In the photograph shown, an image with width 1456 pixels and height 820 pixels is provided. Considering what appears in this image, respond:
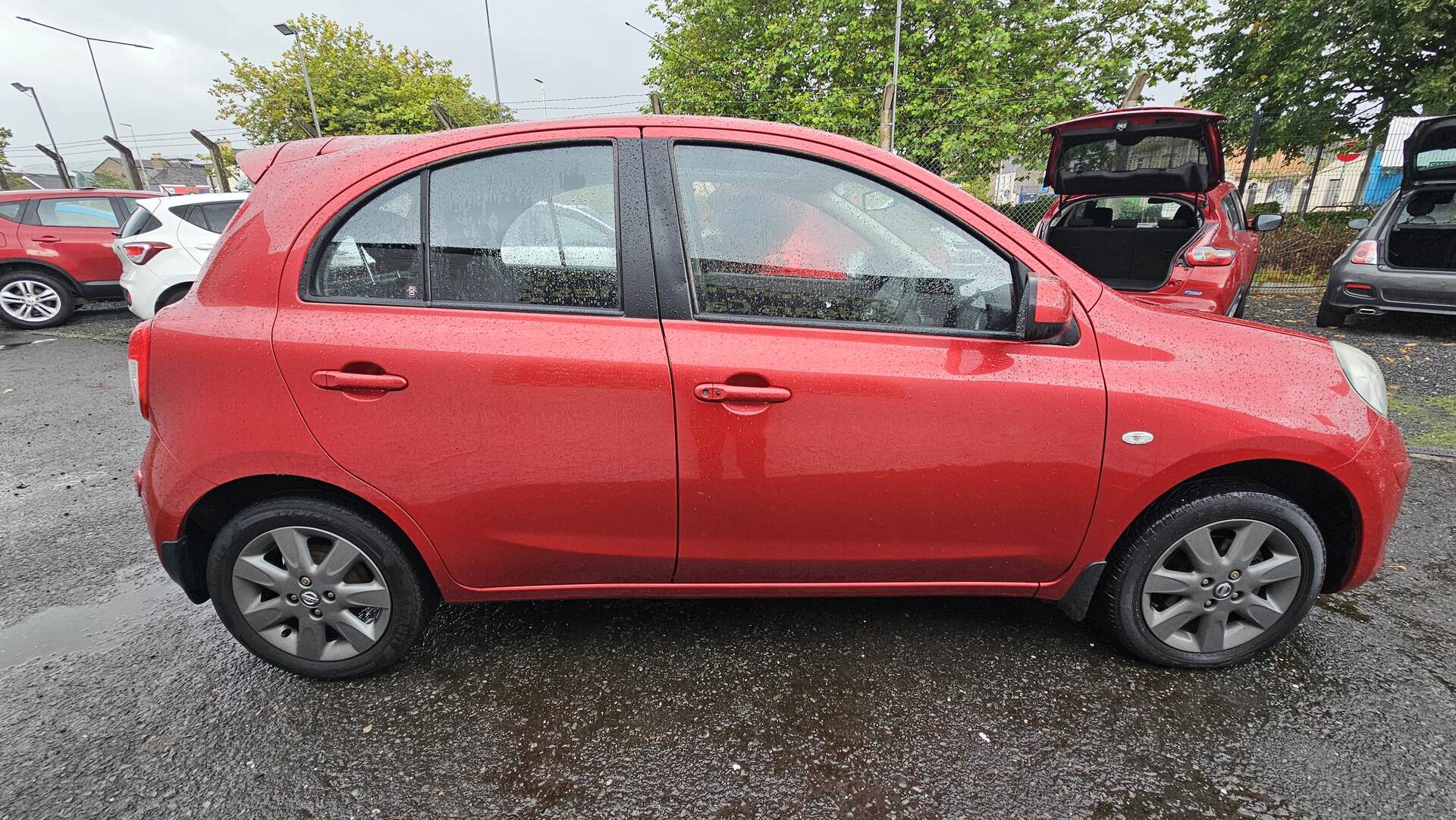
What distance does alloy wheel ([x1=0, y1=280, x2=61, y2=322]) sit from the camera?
8234 mm

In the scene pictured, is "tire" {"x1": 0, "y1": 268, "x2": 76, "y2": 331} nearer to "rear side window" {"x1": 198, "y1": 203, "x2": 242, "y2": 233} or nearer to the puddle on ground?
"rear side window" {"x1": 198, "y1": 203, "x2": 242, "y2": 233}

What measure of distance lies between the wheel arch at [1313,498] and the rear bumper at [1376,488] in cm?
2

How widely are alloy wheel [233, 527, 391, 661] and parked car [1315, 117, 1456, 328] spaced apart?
28.5ft

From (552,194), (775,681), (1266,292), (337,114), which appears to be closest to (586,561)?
(775,681)

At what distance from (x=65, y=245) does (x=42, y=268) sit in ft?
1.37

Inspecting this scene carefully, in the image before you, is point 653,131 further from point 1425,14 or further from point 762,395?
point 1425,14

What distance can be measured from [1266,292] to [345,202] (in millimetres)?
12051

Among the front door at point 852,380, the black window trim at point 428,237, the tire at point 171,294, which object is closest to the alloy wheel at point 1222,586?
the front door at point 852,380

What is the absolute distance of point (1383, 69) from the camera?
13.9 metres

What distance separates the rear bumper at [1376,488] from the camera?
195 cm

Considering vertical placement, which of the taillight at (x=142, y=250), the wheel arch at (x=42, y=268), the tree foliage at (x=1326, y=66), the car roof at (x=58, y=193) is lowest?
the wheel arch at (x=42, y=268)

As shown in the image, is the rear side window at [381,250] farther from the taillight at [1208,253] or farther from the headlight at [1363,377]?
the taillight at [1208,253]

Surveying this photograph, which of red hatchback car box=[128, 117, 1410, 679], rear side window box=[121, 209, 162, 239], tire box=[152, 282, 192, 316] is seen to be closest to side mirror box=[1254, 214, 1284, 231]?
→ red hatchback car box=[128, 117, 1410, 679]

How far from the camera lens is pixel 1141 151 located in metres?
5.91
